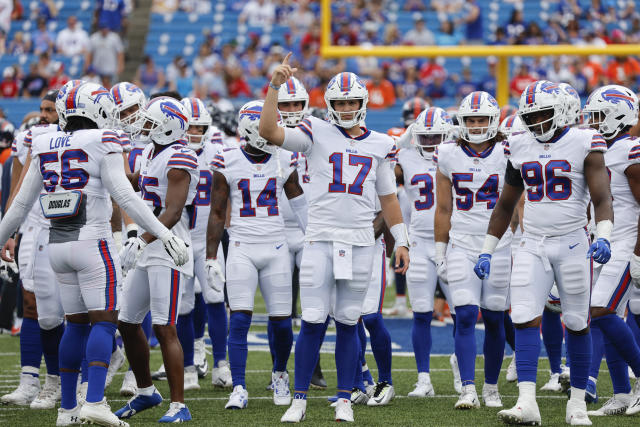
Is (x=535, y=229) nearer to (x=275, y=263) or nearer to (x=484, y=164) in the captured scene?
(x=484, y=164)

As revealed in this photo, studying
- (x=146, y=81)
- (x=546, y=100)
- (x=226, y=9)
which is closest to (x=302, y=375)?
(x=546, y=100)

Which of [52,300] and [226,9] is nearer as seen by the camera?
[52,300]

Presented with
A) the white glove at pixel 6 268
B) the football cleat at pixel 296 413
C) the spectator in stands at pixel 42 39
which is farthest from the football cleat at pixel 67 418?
the spectator in stands at pixel 42 39

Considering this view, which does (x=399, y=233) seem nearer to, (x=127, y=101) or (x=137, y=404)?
(x=137, y=404)

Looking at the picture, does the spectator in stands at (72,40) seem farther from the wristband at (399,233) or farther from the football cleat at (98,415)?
the football cleat at (98,415)

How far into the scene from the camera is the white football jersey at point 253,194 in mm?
6969

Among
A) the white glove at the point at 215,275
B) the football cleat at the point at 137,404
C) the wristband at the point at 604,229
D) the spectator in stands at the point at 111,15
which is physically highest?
the spectator in stands at the point at 111,15

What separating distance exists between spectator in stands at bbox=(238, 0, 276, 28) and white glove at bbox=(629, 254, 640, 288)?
14352 millimetres

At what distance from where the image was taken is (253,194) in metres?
7.00

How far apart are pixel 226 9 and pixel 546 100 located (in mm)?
15209

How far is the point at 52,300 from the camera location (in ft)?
21.3

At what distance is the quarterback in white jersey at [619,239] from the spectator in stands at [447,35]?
779 centimetres

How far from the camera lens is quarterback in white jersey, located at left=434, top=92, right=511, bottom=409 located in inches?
266

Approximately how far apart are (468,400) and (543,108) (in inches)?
74.0
